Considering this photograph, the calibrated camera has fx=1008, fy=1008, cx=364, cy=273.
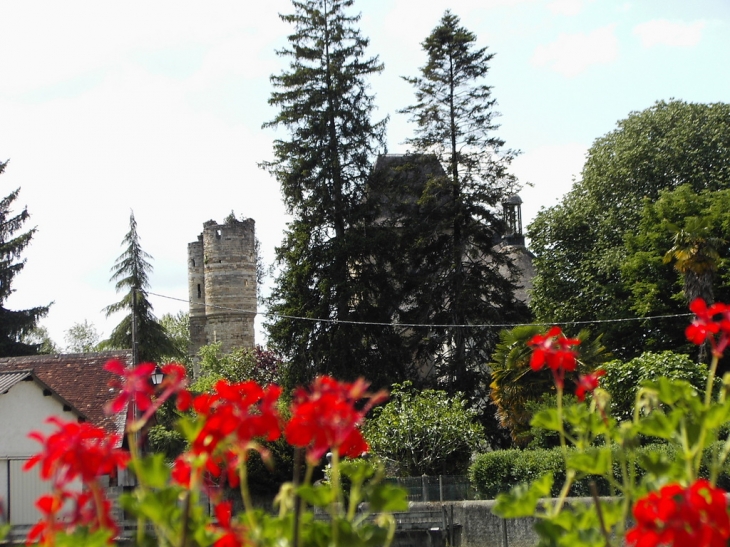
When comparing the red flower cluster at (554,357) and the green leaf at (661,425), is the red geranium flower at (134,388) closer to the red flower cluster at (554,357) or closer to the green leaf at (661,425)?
the red flower cluster at (554,357)

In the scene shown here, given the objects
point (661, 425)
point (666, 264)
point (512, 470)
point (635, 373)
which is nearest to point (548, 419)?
point (661, 425)

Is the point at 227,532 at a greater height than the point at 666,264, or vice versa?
the point at 666,264

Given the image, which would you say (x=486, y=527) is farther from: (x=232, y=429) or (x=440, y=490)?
(x=232, y=429)

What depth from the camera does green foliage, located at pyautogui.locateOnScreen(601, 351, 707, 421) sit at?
81.5 ft

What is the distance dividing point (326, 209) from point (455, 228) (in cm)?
482

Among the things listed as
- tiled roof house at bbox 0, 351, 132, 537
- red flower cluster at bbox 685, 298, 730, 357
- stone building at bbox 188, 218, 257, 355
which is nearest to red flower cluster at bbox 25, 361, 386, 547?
red flower cluster at bbox 685, 298, 730, 357

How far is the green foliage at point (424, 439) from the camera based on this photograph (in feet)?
83.0

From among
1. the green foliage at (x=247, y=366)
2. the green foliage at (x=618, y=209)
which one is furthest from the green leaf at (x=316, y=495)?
the green foliage at (x=247, y=366)

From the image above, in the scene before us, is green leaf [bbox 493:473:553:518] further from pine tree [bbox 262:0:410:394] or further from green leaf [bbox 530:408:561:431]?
A: pine tree [bbox 262:0:410:394]

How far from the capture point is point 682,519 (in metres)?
1.96

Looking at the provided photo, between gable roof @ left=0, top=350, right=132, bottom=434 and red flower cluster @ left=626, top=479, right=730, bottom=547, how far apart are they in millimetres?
24542

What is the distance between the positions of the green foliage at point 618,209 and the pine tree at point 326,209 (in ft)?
22.5

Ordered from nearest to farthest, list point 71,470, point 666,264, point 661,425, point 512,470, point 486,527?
1. point 71,470
2. point 661,425
3. point 486,527
4. point 512,470
5. point 666,264

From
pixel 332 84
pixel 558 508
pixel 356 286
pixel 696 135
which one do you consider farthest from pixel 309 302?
pixel 558 508
